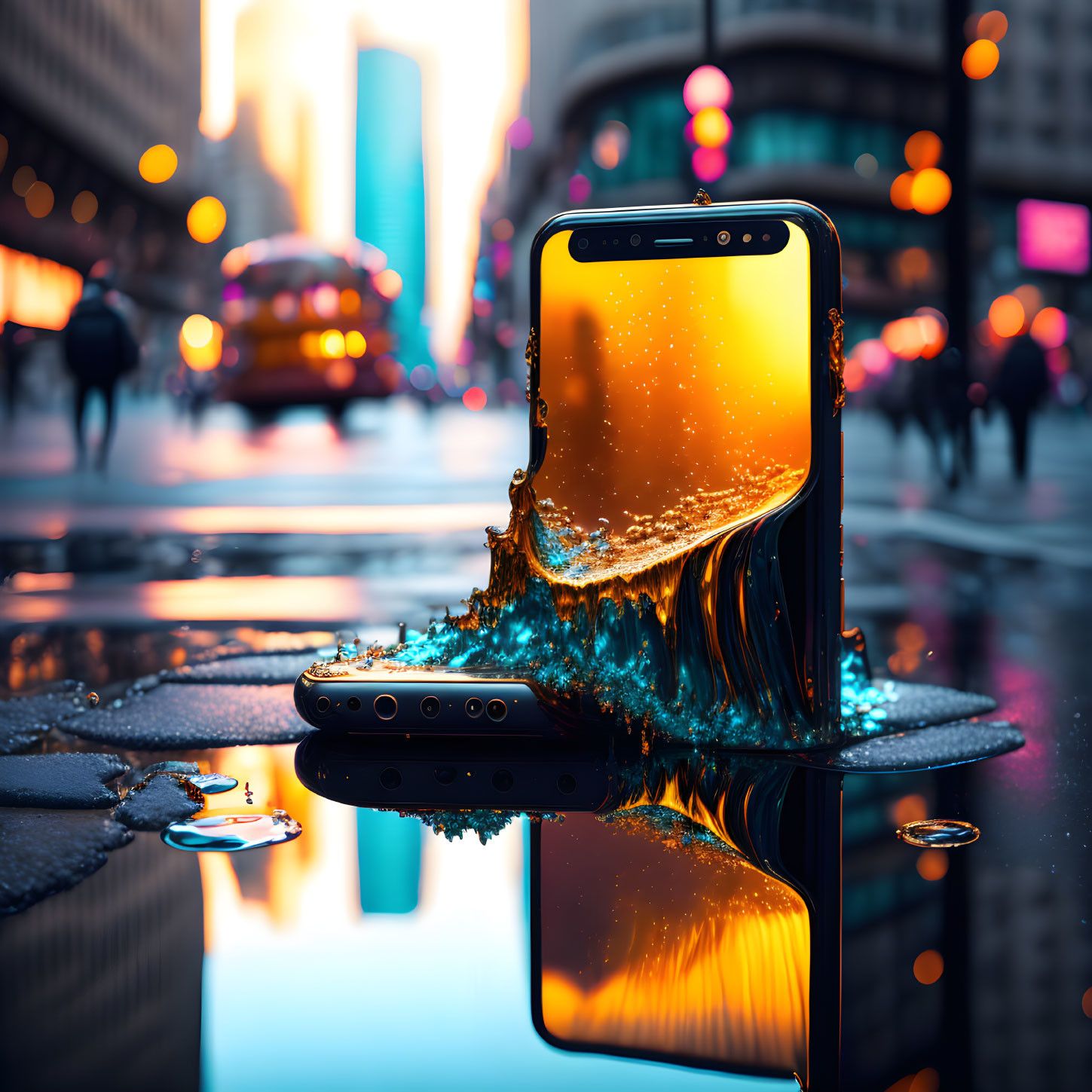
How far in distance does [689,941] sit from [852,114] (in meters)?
58.0

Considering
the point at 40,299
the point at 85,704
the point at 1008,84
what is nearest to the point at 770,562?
the point at 85,704

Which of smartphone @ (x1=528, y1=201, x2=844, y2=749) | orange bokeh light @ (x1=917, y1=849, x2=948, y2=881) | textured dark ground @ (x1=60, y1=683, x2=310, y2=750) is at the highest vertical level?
smartphone @ (x1=528, y1=201, x2=844, y2=749)

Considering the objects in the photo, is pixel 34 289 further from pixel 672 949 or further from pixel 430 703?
pixel 672 949

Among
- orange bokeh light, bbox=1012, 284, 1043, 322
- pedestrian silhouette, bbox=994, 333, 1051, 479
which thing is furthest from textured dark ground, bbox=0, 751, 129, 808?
orange bokeh light, bbox=1012, 284, 1043, 322

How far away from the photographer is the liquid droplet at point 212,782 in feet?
7.64

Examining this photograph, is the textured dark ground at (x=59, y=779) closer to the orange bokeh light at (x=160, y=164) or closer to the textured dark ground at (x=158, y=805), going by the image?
the textured dark ground at (x=158, y=805)

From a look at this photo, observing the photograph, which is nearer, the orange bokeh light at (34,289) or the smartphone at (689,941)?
the smartphone at (689,941)

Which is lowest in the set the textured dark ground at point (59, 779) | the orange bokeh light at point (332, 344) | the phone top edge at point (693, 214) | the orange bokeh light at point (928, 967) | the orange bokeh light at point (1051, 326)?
the orange bokeh light at point (928, 967)

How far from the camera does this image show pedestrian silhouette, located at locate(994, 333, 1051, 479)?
1348 centimetres

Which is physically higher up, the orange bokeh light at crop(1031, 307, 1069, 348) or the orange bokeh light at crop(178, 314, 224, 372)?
the orange bokeh light at crop(1031, 307, 1069, 348)

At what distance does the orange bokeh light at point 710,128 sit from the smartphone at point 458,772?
944 cm

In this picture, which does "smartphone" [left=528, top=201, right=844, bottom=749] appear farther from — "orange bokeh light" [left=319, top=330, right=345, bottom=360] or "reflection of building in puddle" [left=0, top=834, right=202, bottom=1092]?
"orange bokeh light" [left=319, top=330, right=345, bottom=360]

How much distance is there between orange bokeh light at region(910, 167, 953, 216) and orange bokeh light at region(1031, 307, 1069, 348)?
45.3 meters

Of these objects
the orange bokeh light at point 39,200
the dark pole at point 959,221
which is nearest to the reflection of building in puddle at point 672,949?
the dark pole at point 959,221
